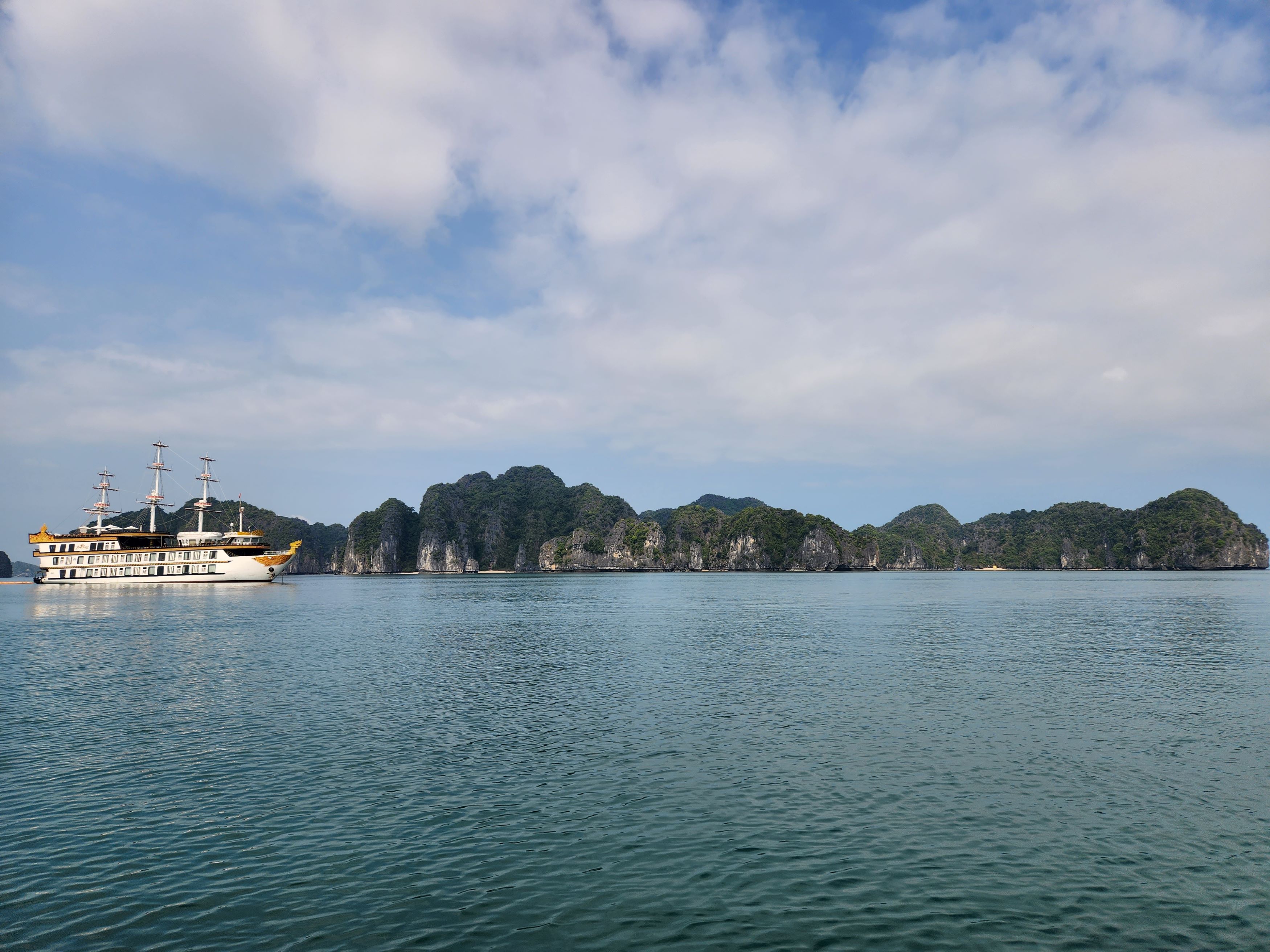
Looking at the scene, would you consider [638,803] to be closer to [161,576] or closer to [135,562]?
[161,576]

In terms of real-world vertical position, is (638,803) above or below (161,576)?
below

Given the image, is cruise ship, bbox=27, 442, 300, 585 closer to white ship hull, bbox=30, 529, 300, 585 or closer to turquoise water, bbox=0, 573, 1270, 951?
white ship hull, bbox=30, 529, 300, 585

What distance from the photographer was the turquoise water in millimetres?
14758

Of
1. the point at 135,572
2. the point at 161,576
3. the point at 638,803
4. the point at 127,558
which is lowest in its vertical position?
the point at 638,803

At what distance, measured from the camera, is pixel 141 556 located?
174 m

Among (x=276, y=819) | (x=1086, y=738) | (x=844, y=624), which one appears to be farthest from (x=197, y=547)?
(x=1086, y=738)

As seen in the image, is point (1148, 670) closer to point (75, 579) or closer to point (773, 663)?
point (773, 663)

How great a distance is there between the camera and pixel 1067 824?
19.6 meters

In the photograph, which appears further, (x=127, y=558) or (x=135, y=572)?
(x=135, y=572)

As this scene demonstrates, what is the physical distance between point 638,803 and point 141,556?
7785 inches

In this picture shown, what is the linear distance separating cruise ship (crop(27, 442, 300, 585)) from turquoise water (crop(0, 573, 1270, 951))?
139 meters

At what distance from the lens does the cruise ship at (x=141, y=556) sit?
174 metres

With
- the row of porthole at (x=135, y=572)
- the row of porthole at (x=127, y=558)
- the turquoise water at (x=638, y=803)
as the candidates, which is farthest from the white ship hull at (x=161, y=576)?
the turquoise water at (x=638, y=803)

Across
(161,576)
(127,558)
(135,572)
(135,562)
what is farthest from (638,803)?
(135,572)
